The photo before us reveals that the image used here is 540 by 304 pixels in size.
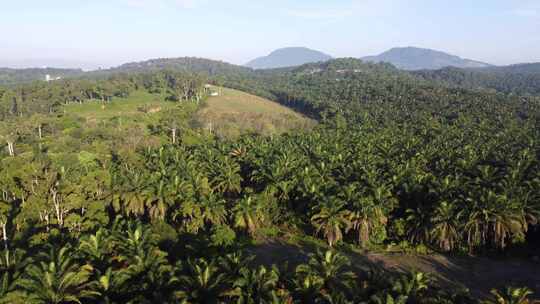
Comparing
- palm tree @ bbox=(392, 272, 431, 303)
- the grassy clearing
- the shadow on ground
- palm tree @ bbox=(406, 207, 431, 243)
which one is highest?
the grassy clearing

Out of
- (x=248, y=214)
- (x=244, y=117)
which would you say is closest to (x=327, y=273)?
(x=248, y=214)

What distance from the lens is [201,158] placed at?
215ft

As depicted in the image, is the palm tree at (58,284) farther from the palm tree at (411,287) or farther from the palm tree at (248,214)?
the palm tree at (411,287)

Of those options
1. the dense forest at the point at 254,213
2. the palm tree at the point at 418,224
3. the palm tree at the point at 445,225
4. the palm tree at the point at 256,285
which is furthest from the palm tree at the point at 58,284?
the palm tree at the point at 418,224

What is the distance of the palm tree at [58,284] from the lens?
25.5 meters

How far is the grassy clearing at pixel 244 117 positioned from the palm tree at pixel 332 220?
61.1 m

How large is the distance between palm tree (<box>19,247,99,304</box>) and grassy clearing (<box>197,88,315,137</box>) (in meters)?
75.2

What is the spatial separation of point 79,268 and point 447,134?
268 feet

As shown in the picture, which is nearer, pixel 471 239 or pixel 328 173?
pixel 471 239

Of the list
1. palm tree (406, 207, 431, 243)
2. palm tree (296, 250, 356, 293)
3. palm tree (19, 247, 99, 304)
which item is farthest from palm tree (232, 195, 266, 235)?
palm tree (19, 247, 99, 304)

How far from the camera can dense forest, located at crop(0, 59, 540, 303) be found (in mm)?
27734

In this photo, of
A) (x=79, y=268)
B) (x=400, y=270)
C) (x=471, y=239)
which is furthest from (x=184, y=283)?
(x=471, y=239)

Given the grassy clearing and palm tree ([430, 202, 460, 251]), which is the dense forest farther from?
the grassy clearing

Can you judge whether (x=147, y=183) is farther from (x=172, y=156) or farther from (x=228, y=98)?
(x=228, y=98)
